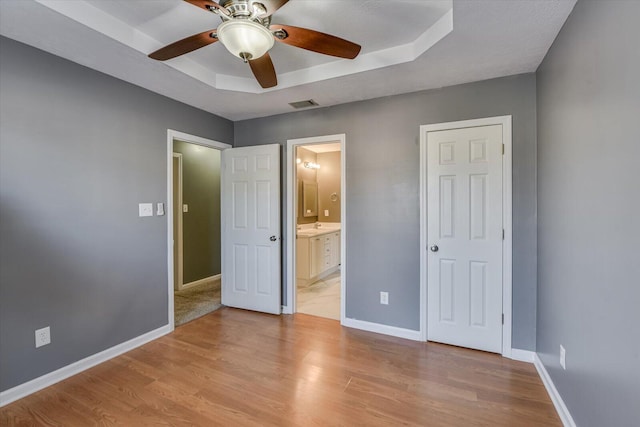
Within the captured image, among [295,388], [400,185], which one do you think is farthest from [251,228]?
[295,388]

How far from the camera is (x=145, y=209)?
2768 mm

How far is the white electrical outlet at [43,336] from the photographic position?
2045 millimetres

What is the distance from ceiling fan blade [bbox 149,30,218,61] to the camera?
1624mm

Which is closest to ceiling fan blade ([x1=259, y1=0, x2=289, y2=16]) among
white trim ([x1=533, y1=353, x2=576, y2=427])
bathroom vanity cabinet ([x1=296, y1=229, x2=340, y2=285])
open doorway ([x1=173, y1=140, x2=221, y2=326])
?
white trim ([x1=533, y1=353, x2=576, y2=427])

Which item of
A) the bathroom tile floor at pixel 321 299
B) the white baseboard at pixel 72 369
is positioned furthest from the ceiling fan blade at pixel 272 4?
the bathroom tile floor at pixel 321 299

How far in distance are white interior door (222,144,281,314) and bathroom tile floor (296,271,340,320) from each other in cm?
47

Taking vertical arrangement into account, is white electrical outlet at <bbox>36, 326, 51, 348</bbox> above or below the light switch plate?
below

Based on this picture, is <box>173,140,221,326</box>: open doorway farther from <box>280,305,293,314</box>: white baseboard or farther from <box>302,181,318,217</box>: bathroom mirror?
<box>302,181,318,217</box>: bathroom mirror

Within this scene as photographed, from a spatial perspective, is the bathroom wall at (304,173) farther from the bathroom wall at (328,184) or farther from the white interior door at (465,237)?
the white interior door at (465,237)

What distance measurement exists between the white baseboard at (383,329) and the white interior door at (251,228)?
91 centimetres

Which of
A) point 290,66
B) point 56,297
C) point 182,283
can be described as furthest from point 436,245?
point 182,283

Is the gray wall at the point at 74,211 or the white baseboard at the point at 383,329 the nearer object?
the gray wall at the point at 74,211

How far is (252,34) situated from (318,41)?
377 mm

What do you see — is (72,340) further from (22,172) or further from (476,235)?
(476,235)
